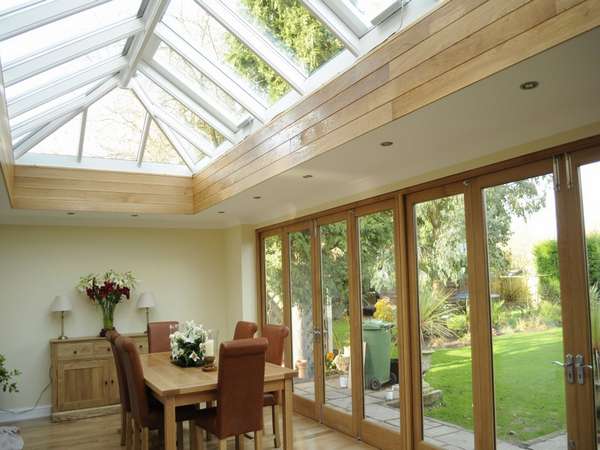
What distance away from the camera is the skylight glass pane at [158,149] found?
607cm

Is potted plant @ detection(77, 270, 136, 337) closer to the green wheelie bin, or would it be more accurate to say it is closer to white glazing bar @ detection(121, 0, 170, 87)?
white glazing bar @ detection(121, 0, 170, 87)

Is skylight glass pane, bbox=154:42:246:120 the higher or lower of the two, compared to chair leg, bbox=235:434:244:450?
higher

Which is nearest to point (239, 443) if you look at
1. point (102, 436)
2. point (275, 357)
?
point (275, 357)

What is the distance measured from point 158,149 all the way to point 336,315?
281 centimetres

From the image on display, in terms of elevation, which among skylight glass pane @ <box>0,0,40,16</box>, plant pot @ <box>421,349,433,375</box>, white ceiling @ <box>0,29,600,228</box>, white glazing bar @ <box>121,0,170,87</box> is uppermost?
white glazing bar @ <box>121,0,170,87</box>

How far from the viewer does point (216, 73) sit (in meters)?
4.51

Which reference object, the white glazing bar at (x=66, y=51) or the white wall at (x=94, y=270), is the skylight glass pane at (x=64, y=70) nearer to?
the white glazing bar at (x=66, y=51)

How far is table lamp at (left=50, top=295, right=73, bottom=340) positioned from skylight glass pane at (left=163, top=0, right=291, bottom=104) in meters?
3.87

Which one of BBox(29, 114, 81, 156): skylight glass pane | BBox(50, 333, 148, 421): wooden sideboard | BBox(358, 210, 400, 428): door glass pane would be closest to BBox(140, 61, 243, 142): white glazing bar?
BBox(29, 114, 81, 156): skylight glass pane

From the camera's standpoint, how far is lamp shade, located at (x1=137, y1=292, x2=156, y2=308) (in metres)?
7.06

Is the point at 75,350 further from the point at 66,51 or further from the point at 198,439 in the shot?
the point at 66,51

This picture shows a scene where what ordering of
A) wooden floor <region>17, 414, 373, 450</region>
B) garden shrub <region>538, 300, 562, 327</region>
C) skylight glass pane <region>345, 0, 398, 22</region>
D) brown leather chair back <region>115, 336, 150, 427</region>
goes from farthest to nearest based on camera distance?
1. wooden floor <region>17, 414, 373, 450</region>
2. brown leather chair back <region>115, 336, 150, 427</region>
3. garden shrub <region>538, 300, 562, 327</region>
4. skylight glass pane <region>345, 0, 398, 22</region>

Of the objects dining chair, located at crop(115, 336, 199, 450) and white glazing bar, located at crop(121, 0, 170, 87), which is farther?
dining chair, located at crop(115, 336, 199, 450)

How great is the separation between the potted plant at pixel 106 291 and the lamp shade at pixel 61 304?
0.25 meters
